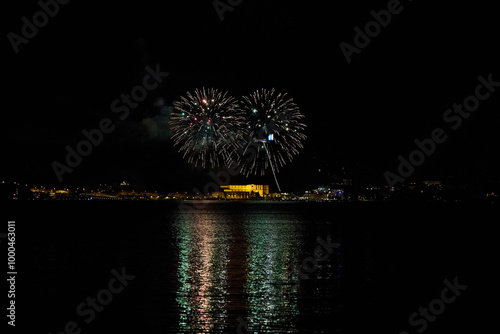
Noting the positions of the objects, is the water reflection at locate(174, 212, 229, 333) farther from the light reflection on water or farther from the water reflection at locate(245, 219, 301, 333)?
the water reflection at locate(245, 219, 301, 333)

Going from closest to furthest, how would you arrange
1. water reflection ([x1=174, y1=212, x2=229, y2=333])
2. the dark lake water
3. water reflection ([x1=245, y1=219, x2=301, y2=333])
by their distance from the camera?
1. water reflection ([x1=174, y1=212, x2=229, y2=333])
2. water reflection ([x1=245, y1=219, x2=301, y2=333])
3. the dark lake water

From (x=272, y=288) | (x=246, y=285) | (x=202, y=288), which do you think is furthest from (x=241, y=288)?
(x=202, y=288)

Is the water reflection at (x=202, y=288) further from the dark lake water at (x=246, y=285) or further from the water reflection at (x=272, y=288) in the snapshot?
the water reflection at (x=272, y=288)

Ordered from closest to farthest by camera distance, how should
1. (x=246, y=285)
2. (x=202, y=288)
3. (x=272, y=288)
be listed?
(x=202, y=288) → (x=272, y=288) → (x=246, y=285)

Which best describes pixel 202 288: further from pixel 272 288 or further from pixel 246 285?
pixel 272 288

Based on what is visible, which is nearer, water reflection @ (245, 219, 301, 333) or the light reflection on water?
the light reflection on water

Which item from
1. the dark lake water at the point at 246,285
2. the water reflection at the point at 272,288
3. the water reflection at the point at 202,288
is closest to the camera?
the water reflection at the point at 202,288

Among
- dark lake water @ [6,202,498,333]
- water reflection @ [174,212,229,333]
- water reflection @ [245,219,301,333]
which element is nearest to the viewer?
water reflection @ [174,212,229,333]

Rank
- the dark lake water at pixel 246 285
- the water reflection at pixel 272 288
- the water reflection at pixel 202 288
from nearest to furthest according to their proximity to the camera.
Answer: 1. the water reflection at pixel 202 288
2. the water reflection at pixel 272 288
3. the dark lake water at pixel 246 285

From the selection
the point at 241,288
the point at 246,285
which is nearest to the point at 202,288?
the point at 241,288

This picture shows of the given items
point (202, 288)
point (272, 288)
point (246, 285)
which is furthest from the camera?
point (246, 285)

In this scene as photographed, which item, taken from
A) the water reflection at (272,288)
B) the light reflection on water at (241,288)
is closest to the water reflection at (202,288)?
the light reflection on water at (241,288)

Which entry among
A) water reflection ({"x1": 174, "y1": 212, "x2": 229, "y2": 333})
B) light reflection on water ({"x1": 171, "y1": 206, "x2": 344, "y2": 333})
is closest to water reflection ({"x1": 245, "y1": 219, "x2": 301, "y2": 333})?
light reflection on water ({"x1": 171, "y1": 206, "x2": 344, "y2": 333})

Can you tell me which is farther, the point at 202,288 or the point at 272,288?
the point at 272,288
